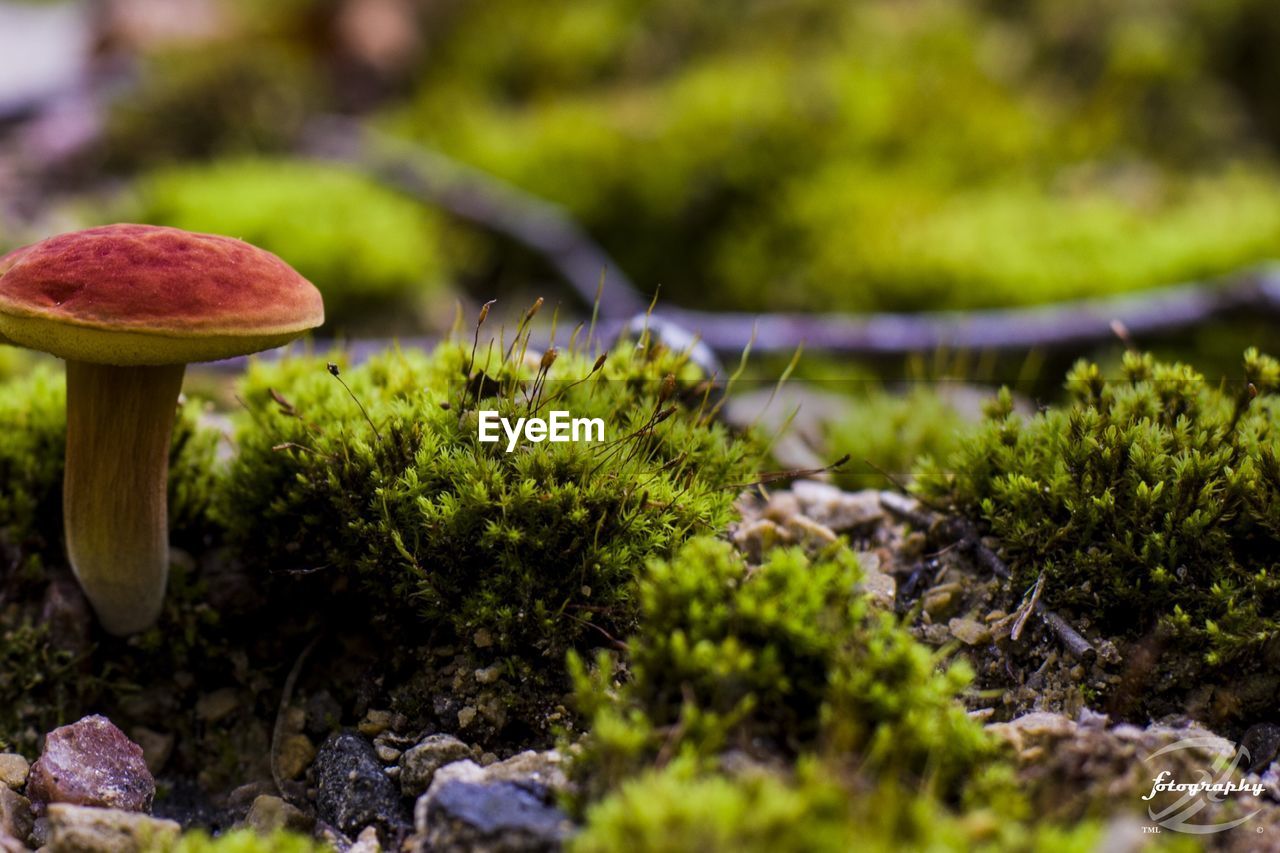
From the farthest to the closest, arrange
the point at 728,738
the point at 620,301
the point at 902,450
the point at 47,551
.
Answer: the point at 620,301
the point at 902,450
the point at 47,551
the point at 728,738

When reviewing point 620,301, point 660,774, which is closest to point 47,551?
point 660,774

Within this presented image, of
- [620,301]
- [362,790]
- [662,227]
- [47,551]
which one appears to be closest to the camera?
[362,790]

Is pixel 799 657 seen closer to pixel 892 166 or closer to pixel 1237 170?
pixel 892 166

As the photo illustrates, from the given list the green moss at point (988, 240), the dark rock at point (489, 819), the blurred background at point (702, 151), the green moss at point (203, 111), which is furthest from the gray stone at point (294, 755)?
the green moss at point (203, 111)

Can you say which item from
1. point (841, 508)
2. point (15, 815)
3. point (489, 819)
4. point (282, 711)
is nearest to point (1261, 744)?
point (841, 508)

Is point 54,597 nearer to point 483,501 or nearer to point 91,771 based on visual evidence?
point 91,771

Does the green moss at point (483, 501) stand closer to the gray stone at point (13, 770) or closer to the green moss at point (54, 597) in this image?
the green moss at point (54, 597)
